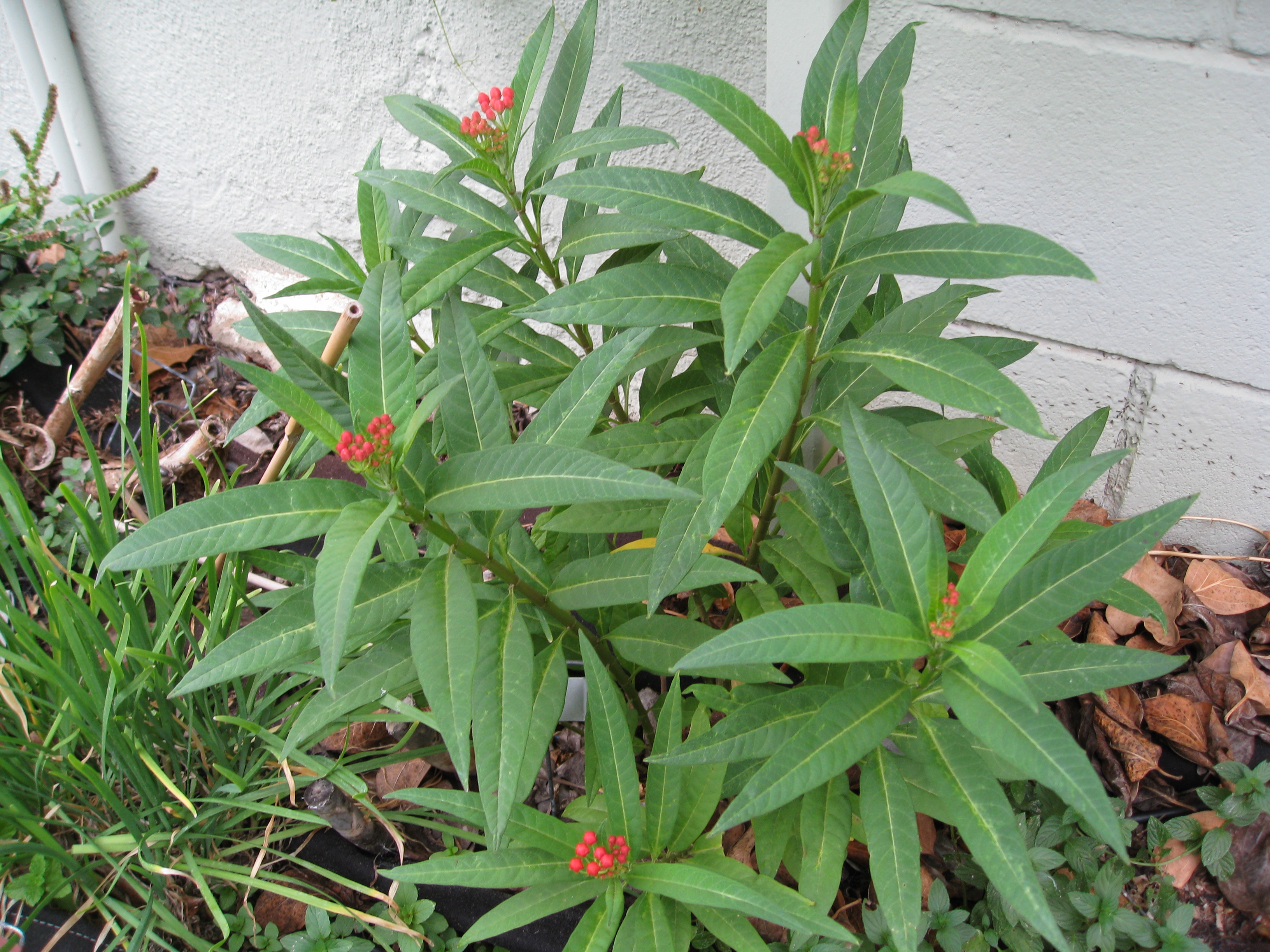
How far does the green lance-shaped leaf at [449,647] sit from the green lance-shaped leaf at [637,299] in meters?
0.36

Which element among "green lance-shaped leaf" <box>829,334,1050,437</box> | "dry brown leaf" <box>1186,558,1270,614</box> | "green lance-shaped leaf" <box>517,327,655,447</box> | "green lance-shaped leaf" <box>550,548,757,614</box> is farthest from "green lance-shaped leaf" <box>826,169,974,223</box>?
"dry brown leaf" <box>1186,558,1270,614</box>

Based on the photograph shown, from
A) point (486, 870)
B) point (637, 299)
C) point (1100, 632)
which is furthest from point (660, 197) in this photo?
point (1100, 632)

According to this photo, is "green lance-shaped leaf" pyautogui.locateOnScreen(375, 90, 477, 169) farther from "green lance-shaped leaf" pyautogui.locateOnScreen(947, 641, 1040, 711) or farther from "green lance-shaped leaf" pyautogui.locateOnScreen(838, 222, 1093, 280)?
"green lance-shaped leaf" pyautogui.locateOnScreen(947, 641, 1040, 711)

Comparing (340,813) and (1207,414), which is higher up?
(1207,414)

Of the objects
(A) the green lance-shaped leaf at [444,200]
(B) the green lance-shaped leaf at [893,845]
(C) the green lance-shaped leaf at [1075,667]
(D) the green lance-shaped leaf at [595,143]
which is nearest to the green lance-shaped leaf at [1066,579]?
(C) the green lance-shaped leaf at [1075,667]

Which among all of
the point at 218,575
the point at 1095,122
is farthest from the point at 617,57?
the point at 218,575

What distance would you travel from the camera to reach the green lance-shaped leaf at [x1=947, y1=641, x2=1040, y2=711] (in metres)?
0.85

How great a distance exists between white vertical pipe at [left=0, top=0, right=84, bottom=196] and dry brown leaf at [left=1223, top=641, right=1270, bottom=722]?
3.84m

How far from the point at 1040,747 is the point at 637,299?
28.9 inches

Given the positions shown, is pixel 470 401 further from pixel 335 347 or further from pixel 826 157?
pixel 826 157

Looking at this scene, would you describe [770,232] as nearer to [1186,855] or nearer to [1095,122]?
[1095,122]

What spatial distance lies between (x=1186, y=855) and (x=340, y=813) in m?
1.64

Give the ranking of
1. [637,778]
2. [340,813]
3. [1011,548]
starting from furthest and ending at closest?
1. [340,813]
2. [637,778]
3. [1011,548]

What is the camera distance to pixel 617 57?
7.02ft
